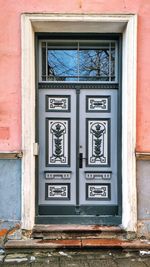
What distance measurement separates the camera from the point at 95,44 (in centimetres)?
476

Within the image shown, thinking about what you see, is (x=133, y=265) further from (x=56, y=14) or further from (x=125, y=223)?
(x=56, y=14)

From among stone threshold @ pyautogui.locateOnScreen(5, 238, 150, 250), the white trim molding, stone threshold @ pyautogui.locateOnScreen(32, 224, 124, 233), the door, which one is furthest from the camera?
the door

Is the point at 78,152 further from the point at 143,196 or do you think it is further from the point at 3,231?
the point at 3,231

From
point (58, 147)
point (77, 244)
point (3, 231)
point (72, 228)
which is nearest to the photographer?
point (77, 244)

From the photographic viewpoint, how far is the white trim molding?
4.27 m

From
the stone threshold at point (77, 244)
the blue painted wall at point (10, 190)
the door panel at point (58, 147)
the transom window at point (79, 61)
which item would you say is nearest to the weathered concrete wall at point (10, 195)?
the blue painted wall at point (10, 190)

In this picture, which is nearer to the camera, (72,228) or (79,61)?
(72,228)

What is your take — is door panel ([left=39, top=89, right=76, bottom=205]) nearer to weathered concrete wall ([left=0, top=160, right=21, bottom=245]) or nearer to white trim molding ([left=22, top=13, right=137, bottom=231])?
white trim molding ([left=22, top=13, right=137, bottom=231])

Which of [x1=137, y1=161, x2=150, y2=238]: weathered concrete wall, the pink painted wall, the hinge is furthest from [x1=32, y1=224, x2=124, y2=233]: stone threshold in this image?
the pink painted wall

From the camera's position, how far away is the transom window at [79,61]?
187 inches

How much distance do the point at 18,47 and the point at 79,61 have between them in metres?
1.03

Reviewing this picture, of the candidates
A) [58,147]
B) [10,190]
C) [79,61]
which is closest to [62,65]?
[79,61]

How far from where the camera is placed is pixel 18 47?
4.31 meters

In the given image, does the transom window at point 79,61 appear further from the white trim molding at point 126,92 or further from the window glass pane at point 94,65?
the white trim molding at point 126,92
